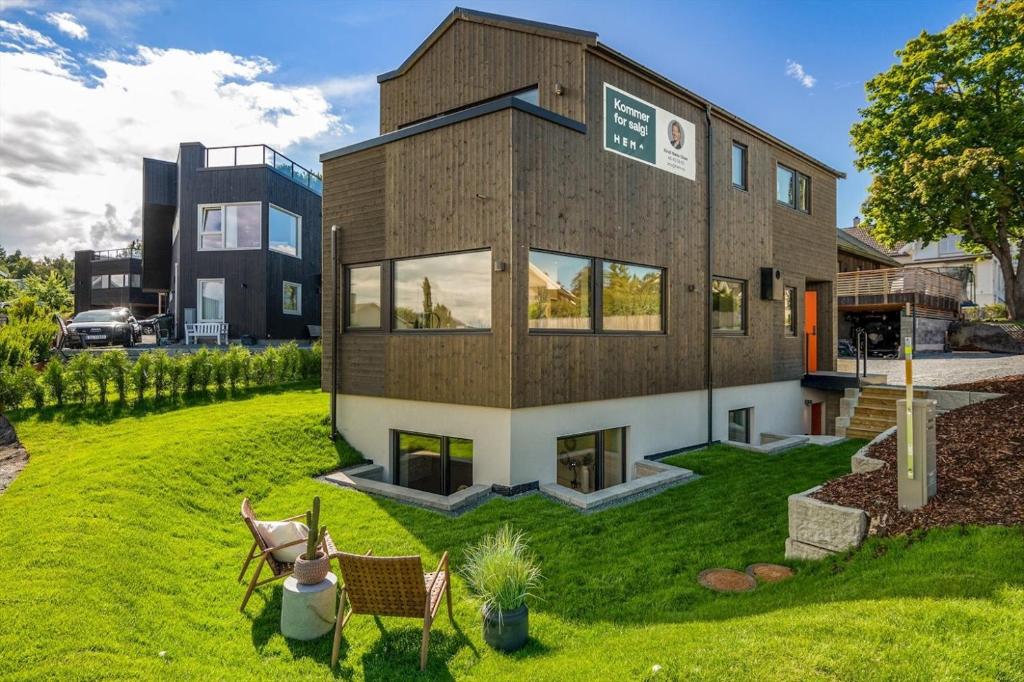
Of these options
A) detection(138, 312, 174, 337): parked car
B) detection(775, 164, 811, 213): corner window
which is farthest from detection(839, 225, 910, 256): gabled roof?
detection(138, 312, 174, 337): parked car

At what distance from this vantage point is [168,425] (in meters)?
9.38

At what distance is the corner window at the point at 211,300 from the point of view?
2112 centimetres

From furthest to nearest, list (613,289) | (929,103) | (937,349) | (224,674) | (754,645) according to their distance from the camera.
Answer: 1. (937,349)
2. (929,103)
3. (613,289)
4. (224,674)
5. (754,645)

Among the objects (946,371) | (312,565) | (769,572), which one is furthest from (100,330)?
(946,371)

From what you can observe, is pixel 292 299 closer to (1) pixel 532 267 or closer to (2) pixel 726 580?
(1) pixel 532 267

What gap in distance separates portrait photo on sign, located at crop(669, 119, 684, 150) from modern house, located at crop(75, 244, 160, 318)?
3866 centimetres

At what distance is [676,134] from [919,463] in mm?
7089

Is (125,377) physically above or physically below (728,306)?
below

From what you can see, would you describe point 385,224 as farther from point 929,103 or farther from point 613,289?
point 929,103

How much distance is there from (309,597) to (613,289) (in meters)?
6.35

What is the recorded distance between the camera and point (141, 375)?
10.8m

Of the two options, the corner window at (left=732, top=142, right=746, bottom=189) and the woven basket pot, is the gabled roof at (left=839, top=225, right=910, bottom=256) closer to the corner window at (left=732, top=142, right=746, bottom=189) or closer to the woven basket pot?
the corner window at (left=732, top=142, right=746, bottom=189)

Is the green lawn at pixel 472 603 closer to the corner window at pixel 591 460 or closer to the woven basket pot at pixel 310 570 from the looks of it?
the woven basket pot at pixel 310 570

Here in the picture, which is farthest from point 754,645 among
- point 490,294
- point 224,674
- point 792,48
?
point 792,48
